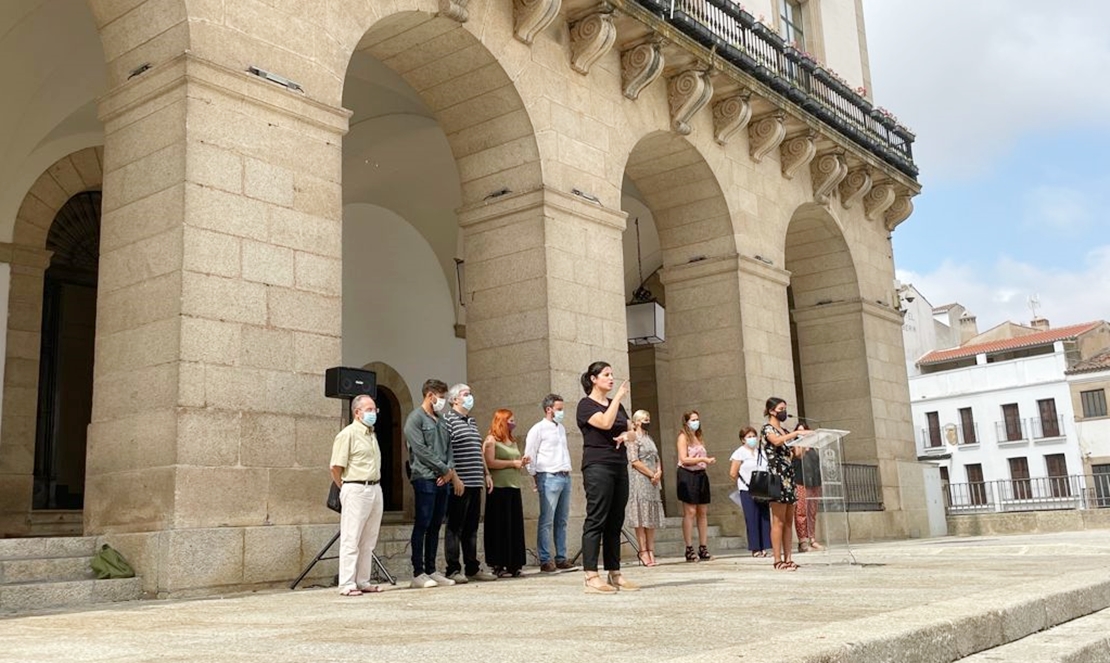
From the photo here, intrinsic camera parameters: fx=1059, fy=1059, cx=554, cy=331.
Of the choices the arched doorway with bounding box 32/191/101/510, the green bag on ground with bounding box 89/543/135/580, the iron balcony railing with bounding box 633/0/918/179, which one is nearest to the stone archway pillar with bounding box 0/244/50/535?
the arched doorway with bounding box 32/191/101/510

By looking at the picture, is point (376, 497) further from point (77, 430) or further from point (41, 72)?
point (77, 430)

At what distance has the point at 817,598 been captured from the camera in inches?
220

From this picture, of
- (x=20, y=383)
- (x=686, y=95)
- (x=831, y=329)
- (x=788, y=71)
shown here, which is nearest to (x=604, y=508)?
(x=686, y=95)

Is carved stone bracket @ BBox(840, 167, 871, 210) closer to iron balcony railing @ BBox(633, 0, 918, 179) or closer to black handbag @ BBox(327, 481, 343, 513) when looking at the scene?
iron balcony railing @ BBox(633, 0, 918, 179)

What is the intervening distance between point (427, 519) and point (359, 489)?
80 centimetres

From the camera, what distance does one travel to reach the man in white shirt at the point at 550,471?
963 centimetres

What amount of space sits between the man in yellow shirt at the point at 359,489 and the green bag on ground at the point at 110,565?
1.56m

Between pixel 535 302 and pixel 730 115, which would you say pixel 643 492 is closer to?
pixel 535 302

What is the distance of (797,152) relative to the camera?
55.1 ft

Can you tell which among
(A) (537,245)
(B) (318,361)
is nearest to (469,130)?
(A) (537,245)

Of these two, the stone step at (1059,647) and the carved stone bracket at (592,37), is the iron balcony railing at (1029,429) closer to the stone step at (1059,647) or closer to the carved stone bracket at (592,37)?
the carved stone bracket at (592,37)

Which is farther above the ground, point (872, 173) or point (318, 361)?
point (872, 173)

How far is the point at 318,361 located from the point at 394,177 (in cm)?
818

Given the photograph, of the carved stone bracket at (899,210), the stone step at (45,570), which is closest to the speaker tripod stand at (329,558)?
the stone step at (45,570)
